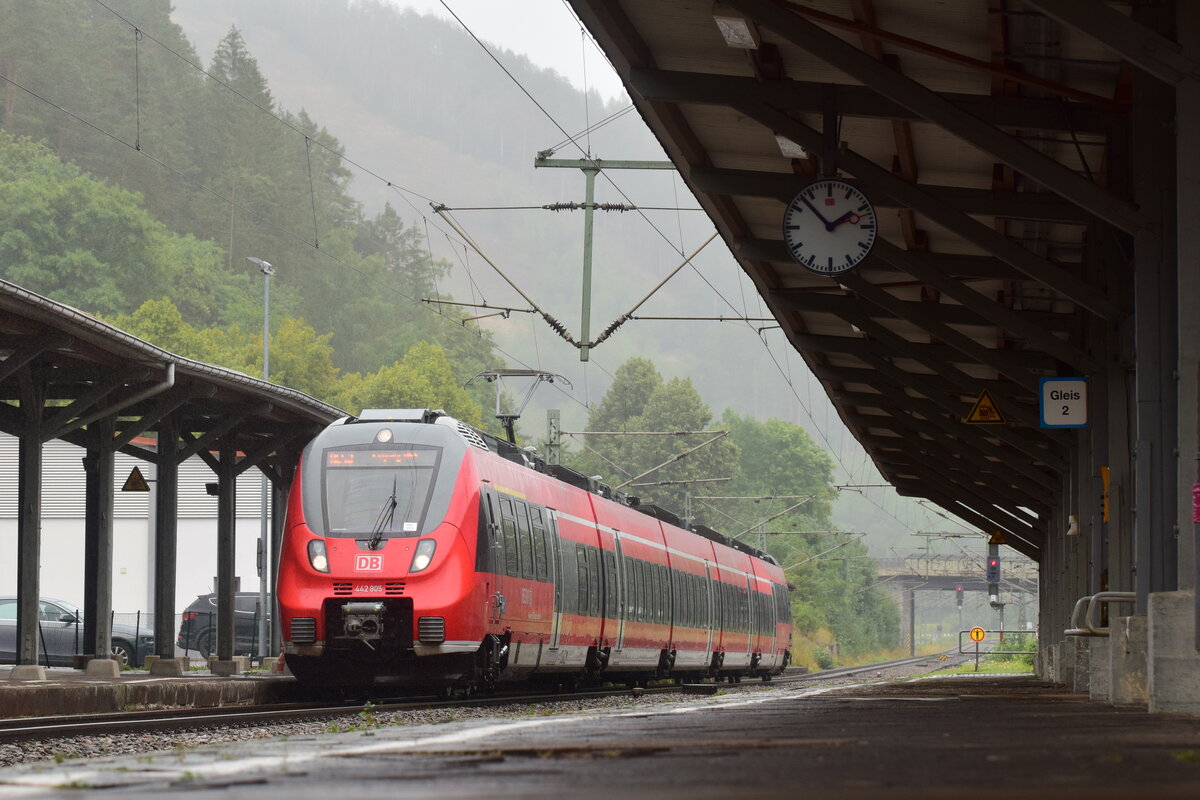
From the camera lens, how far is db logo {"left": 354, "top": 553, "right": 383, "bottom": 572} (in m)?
17.1

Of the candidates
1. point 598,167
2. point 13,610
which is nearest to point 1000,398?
point 598,167

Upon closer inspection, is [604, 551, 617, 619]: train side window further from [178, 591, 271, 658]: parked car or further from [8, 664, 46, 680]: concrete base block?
[178, 591, 271, 658]: parked car

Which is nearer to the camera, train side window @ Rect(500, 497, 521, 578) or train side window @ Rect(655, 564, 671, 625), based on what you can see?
train side window @ Rect(500, 497, 521, 578)

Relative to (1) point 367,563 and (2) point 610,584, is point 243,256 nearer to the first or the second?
(2) point 610,584

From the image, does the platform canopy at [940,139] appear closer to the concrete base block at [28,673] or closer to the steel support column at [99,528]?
the concrete base block at [28,673]

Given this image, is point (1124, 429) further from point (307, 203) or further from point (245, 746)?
point (307, 203)

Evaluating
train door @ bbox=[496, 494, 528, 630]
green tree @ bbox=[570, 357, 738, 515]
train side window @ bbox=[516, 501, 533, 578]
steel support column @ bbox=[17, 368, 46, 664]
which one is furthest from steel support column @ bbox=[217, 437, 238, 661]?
green tree @ bbox=[570, 357, 738, 515]

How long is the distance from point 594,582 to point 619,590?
1.70 m

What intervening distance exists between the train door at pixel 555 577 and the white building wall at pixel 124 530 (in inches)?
1364

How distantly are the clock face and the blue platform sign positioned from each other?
3.03 metres

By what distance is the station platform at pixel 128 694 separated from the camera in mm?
14875

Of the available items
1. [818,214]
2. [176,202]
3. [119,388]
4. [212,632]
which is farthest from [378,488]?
[176,202]

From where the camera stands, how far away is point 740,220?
1590 cm

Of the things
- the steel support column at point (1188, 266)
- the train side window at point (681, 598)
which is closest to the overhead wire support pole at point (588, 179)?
the train side window at point (681, 598)
